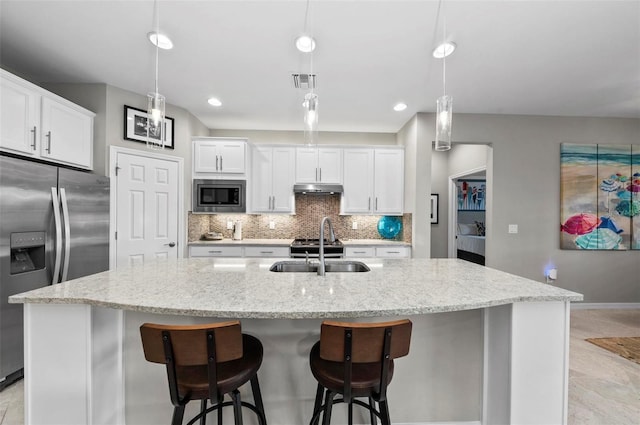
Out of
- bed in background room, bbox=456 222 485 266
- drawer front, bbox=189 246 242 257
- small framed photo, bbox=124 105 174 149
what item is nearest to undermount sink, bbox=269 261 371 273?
drawer front, bbox=189 246 242 257

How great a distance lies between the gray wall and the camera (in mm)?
3607

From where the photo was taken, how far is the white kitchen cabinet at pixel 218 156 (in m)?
3.76

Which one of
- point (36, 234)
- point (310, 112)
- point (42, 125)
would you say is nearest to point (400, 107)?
point (310, 112)

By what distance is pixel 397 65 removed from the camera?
2.45 metres

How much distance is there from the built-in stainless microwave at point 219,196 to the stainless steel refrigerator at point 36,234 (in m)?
1.29

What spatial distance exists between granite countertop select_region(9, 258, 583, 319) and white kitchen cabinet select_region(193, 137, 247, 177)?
2260 millimetres

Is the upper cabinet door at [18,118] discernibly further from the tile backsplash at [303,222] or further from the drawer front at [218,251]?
the tile backsplash at [303,222]

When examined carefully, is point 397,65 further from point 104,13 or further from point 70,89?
point 70,89

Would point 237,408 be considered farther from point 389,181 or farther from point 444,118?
point 389,181

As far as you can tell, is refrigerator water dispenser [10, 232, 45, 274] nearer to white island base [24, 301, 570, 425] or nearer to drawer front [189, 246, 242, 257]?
white island base [24, 301, 570, 425]

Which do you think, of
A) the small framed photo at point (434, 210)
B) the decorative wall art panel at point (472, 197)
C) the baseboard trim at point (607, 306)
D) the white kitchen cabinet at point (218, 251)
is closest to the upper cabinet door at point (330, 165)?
the white kitchen cabinet at point (218, 251)

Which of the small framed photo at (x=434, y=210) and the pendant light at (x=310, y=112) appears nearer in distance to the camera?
the pendant light at (x=310, y=112)

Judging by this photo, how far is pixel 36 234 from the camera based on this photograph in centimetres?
204

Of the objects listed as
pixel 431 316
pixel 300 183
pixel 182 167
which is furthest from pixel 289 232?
pixel 431 316
